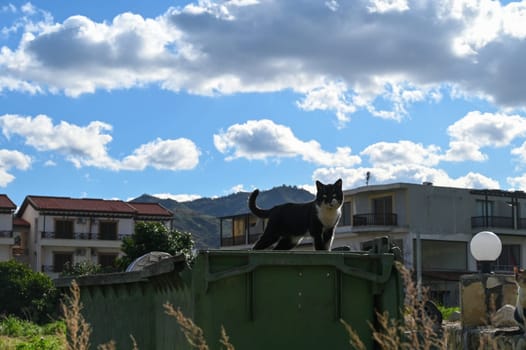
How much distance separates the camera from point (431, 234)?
173 ft

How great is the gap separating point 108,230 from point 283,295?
6073 cm

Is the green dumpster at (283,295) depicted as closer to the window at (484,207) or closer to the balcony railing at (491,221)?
the balcony railing at (491,221)

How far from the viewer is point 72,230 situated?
2603 inches

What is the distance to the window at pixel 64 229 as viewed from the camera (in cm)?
6562

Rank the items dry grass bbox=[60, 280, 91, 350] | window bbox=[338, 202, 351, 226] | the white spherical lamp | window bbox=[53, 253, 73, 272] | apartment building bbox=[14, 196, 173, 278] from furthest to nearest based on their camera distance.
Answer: apartment building bbox=[14, 196, 173, 278]
window bbox=[53, 253, 73, 272]
window bbox=[338, 202, 351, 226]
the white spherical lamp
dry grass bbox=[60, 280, 91, 350]

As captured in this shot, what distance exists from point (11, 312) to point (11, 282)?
5.09ft

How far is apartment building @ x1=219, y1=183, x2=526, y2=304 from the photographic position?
5244 cm

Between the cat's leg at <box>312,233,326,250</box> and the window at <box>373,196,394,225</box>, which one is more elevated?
the window at <box>373,196,394,225</box>

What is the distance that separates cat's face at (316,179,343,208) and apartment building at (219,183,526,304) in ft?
137

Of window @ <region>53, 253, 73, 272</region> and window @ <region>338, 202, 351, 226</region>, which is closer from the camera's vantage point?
window @ <region>338, 202, 351, 226</region>

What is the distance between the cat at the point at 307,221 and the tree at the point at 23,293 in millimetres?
36350

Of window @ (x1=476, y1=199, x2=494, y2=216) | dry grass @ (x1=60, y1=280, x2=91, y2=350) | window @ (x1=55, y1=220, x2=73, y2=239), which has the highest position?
window @ (x1=476, y1=199, x2=494, y2=216)

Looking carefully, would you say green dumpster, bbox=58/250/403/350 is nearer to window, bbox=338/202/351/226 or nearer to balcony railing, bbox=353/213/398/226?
balcony railing, bbox=353/213/398/226

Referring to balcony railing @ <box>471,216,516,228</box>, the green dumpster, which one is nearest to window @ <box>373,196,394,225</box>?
balcony railing @ <box>471,216,516,228</box>
